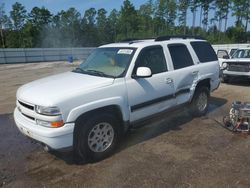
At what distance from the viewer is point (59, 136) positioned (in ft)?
11.0

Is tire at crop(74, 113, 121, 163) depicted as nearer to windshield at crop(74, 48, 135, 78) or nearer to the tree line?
windshield at crop(74, 48, 135, 78)

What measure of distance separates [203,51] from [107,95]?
337cm

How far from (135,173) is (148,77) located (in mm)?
1638

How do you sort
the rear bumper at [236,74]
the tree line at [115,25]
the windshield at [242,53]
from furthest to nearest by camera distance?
Answer: 1. the tree line at [115,25]
2. the windshield at [242,53]
3. the rear bumper at [236,74]

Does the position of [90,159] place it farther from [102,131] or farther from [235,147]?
[235,147]

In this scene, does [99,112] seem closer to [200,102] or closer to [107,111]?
[107,111]

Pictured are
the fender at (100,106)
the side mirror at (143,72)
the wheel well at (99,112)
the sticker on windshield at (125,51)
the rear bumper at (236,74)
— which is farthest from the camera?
the rear bumper at (236,74)

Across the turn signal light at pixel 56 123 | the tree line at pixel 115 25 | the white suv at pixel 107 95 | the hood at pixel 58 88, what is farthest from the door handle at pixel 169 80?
the tree line at pixel 115 25

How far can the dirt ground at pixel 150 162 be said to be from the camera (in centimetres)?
337

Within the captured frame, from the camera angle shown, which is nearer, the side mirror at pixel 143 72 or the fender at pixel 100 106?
the fender at pixel 100 106

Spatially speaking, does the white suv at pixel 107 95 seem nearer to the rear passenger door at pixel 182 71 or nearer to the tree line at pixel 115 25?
the rear passenger door at pixel 182 71

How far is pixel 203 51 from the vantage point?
6.04m

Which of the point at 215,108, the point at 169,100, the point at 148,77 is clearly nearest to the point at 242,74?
the point at 215,108

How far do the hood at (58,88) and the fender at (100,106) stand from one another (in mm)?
225
